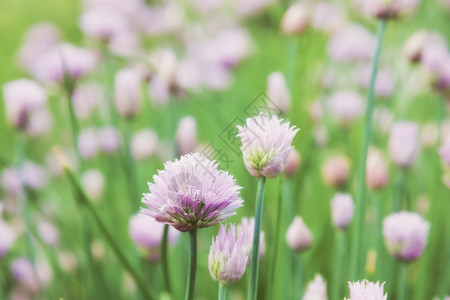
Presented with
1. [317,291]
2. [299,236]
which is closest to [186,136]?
[299,236]

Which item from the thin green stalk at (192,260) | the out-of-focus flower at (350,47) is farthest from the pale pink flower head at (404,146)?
the out-of-focus flower at (350,47)

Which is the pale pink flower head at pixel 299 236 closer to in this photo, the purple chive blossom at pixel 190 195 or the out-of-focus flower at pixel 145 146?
the purple chive blossom at pixel 190 195

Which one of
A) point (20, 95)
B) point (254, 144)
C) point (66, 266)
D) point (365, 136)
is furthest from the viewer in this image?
point (66, 266)

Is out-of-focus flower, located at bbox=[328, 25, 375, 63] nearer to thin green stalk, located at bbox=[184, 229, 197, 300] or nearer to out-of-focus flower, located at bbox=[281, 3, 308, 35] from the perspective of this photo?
out-of-focus flower, located at bbox=[281, 3, 308, 35]

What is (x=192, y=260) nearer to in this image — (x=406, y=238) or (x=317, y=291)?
(x=317, y=291)

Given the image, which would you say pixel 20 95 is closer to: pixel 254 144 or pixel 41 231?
pixel 41 231

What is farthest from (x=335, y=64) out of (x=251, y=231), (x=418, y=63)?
(x=251, y=231)
